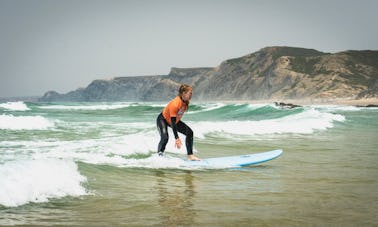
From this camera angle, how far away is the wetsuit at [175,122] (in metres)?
8.72

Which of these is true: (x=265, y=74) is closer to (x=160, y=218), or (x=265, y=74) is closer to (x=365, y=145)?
(x=365, y=145)

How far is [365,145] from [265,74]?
13136 cm

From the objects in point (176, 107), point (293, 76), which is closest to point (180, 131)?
point (176, 107)

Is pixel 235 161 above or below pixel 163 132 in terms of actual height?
below

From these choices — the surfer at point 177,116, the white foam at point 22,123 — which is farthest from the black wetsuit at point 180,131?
the white foam at point 22,123

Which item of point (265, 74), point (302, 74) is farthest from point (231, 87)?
point (302, 74)

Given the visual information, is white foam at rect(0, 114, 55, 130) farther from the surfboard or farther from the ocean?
the surfboard

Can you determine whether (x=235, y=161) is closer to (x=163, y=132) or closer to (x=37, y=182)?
(x=163, y=132)

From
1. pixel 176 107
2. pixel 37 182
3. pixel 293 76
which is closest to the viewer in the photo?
pixel 37 182

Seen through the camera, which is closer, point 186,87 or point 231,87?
point 186,87

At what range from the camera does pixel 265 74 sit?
14250 centimetres

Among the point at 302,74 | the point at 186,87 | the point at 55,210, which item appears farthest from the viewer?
the point at 302,74

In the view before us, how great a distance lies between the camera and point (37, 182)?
19.1 ft

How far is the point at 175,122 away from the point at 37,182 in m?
3.50
